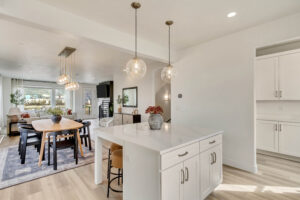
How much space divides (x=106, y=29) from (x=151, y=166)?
94.6 inches

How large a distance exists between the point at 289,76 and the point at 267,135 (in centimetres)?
144

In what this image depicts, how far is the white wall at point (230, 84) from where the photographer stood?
2.68m

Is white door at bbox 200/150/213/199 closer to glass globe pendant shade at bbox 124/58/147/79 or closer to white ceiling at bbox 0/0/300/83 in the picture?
glass globe pendant shade at bbox 124/58/147/79

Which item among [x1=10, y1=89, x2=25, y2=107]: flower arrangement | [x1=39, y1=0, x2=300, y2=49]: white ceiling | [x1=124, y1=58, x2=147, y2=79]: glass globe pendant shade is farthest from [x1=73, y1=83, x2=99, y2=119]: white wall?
[x1=124, y1=58, x2=147, y2=79]: glass globe pendant shade

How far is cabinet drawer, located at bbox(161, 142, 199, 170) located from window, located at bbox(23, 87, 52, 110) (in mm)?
10426

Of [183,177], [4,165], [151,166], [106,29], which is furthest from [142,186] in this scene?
[4,165]

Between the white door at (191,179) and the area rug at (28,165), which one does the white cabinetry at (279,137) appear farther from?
the area rug at (28,165)

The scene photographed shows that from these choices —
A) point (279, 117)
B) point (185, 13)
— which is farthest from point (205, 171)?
point (279, 117)

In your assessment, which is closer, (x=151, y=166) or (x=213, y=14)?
(x=151, y=166)

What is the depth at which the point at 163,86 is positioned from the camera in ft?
20.1

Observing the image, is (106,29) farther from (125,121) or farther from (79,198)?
(125,121)

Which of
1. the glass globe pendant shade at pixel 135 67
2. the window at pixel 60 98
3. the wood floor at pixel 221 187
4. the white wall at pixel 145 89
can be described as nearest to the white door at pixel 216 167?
the wood floor at pixel 221 187

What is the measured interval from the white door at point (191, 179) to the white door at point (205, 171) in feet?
0.38

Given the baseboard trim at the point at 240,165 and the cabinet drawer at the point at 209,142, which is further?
the baseboard trim at the point at 240,165
